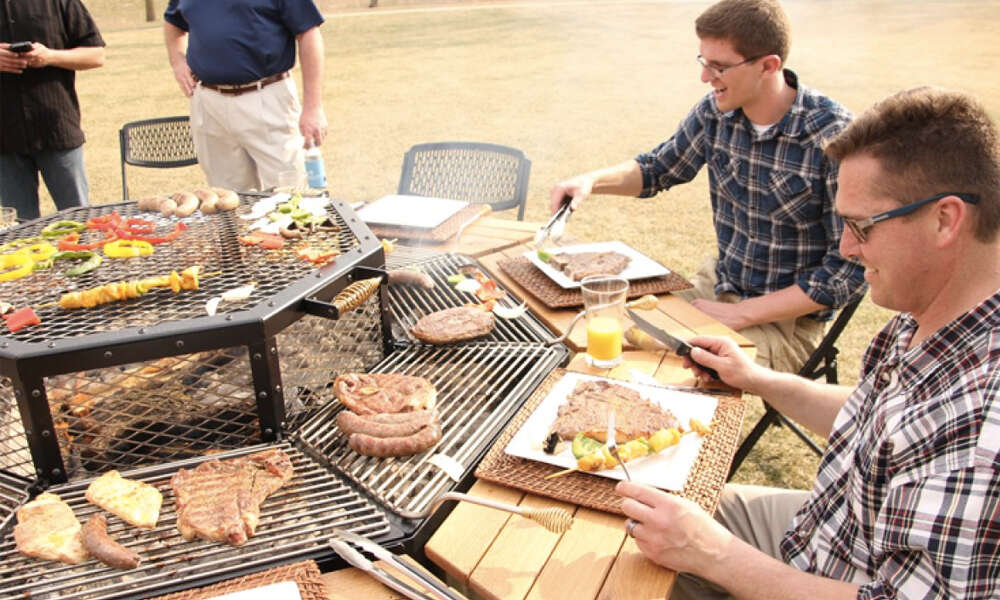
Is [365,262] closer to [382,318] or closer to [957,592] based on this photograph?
[382,318]

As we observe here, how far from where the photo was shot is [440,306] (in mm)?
3123

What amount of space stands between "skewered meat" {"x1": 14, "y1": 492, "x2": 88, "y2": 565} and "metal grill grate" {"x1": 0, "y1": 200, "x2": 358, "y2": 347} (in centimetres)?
43

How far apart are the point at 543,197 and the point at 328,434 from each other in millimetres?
7452

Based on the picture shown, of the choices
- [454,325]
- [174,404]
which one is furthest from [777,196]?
[174,404]

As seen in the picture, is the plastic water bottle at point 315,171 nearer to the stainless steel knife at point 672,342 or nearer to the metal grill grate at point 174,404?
the metal grill grate at point 174,404

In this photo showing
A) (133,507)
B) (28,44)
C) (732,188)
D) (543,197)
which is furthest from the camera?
(543,197)

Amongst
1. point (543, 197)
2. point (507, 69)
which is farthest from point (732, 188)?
point (507, 69)

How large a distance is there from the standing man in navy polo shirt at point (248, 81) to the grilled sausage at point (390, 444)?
3295 millimetres

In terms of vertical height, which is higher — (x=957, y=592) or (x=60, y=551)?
(x=957, y=592)

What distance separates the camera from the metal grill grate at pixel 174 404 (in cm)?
218

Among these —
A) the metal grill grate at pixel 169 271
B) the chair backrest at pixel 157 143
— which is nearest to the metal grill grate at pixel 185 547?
the metal grill grate at pixel 169 271

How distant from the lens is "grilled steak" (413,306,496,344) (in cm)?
277

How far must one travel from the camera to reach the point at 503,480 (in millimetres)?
1994

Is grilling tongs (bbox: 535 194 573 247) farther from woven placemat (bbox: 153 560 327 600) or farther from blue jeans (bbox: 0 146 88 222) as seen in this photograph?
blue jeans (bbox: 0 146 88 222)
